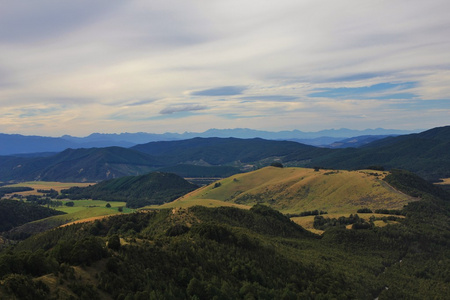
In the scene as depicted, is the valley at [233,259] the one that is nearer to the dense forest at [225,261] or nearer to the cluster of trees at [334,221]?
the dense forest at [225,261]

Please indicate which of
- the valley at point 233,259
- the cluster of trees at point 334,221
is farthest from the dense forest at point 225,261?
the cluster of trees at point 334,221

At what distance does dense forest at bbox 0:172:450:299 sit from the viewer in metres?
45.5

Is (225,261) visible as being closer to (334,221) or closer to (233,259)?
(233,259)

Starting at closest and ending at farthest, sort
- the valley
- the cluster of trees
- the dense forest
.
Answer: the dense forest, the valley, the cluster of trees

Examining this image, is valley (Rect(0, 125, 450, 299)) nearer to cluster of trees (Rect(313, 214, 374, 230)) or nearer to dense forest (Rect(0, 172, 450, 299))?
dense forest (Rect(0, 172, 450, 299))

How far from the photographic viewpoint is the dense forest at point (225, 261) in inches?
1790

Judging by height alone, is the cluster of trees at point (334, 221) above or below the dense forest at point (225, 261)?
below

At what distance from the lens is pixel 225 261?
67812 mm

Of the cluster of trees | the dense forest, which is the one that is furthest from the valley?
the cluster of trees

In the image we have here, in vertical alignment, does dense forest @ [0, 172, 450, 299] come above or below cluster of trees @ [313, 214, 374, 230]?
above

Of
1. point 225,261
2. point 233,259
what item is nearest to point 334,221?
point 233,259

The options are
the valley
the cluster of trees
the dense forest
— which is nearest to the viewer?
the dense forest

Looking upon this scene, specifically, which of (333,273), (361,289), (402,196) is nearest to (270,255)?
(333,273)

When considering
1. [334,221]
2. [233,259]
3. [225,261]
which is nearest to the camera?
[225,261]
